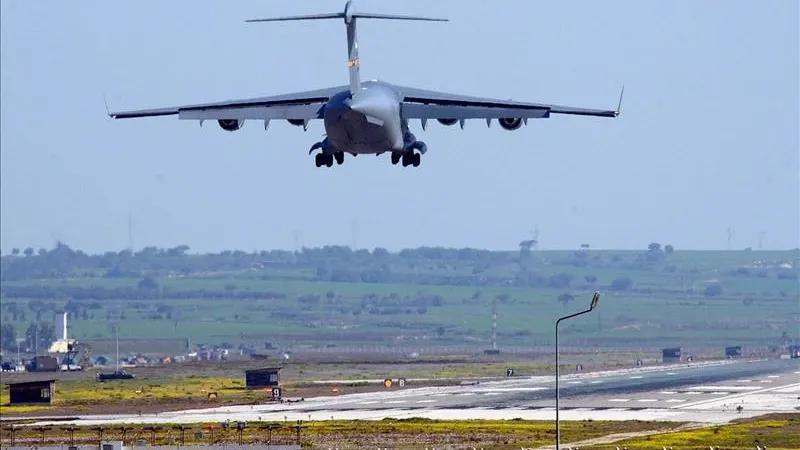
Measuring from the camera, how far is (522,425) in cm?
11775

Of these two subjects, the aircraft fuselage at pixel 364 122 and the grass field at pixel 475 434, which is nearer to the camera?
the aircraft fuselage at pixel 364 122

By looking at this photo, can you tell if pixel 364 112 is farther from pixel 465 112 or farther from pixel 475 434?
pixel 475 434

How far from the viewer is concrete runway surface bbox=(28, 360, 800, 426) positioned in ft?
419

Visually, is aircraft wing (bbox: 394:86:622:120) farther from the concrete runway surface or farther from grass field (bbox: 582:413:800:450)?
the concrete runway surface

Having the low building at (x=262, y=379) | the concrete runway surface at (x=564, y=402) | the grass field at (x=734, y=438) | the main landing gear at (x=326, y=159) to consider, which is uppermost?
the main landing gear at (x=326, y=159)

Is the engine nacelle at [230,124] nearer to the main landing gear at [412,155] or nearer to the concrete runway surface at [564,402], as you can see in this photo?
the main landing gear at [412,155]

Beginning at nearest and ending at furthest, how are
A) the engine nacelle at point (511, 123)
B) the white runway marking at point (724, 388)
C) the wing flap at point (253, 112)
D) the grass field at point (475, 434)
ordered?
the wing flap at point (253, 112) → the engine nacelle at point (511, 123) → the grass field at point (475, 434) → the white runway marking at point (724, 388)

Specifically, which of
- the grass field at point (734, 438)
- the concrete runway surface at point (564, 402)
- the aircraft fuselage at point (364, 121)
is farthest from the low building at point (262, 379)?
the aircraft fuselage at point (364, 121)

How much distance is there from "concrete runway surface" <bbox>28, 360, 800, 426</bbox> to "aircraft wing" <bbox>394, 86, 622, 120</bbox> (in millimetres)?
43508

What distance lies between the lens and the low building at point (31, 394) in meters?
157

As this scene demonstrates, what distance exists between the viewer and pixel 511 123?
281 ft

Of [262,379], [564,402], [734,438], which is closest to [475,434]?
[734,438]

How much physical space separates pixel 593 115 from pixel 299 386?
9696 cm

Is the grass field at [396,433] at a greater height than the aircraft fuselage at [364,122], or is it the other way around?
the aircraft fuselage at [364,122]
